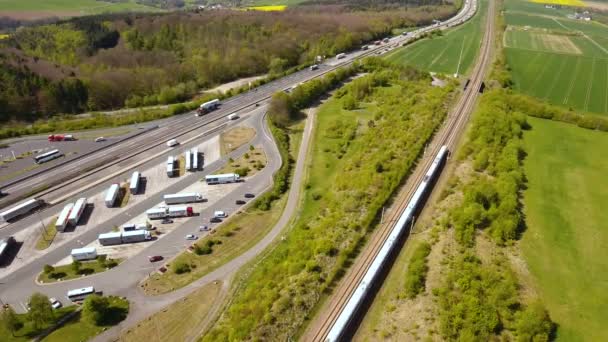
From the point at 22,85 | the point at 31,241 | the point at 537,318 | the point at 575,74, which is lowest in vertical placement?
the point at 31,241

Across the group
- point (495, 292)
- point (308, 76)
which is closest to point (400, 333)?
point (495, 292)

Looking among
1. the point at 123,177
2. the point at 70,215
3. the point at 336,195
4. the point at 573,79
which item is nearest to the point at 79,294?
the point at 70,215

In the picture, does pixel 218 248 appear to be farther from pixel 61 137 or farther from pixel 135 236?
pixel 61 137

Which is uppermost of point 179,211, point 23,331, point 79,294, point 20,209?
point 179,211

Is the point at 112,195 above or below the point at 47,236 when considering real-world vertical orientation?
above

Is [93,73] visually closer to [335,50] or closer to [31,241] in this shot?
[31,241]

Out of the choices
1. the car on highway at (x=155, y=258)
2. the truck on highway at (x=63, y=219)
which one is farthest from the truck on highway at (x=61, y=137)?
the car on highway at (x=155, y=258)

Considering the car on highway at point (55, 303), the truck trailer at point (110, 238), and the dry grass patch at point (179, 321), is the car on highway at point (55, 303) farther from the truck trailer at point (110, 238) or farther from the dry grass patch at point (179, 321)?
the dry grass patch at point (179, 321)
